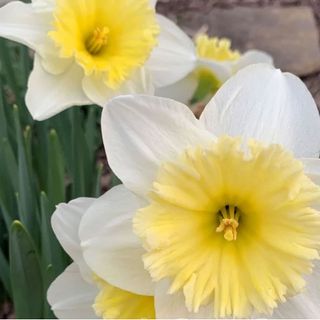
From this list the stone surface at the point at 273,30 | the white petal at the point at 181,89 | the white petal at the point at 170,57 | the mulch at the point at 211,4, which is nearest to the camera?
the white petal at the point at 170,57


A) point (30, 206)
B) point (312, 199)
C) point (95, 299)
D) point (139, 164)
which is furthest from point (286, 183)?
point (30, 206)

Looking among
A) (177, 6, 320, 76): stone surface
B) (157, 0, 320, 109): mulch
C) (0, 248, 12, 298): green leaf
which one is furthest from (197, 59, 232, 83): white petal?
(157, 0, 320, 109): mulch

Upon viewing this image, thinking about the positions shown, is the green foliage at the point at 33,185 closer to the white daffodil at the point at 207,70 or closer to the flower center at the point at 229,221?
the white daffodil at the point at 207,70

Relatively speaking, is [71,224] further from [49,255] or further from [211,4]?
[211,4]

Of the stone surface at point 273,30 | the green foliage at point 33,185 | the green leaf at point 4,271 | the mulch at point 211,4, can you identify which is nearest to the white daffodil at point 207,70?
the green foliage at point 33,185

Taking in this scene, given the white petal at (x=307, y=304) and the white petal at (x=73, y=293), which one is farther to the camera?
the white petal at (x=73, y=293)

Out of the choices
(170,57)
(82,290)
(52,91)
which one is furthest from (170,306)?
(170,57)
